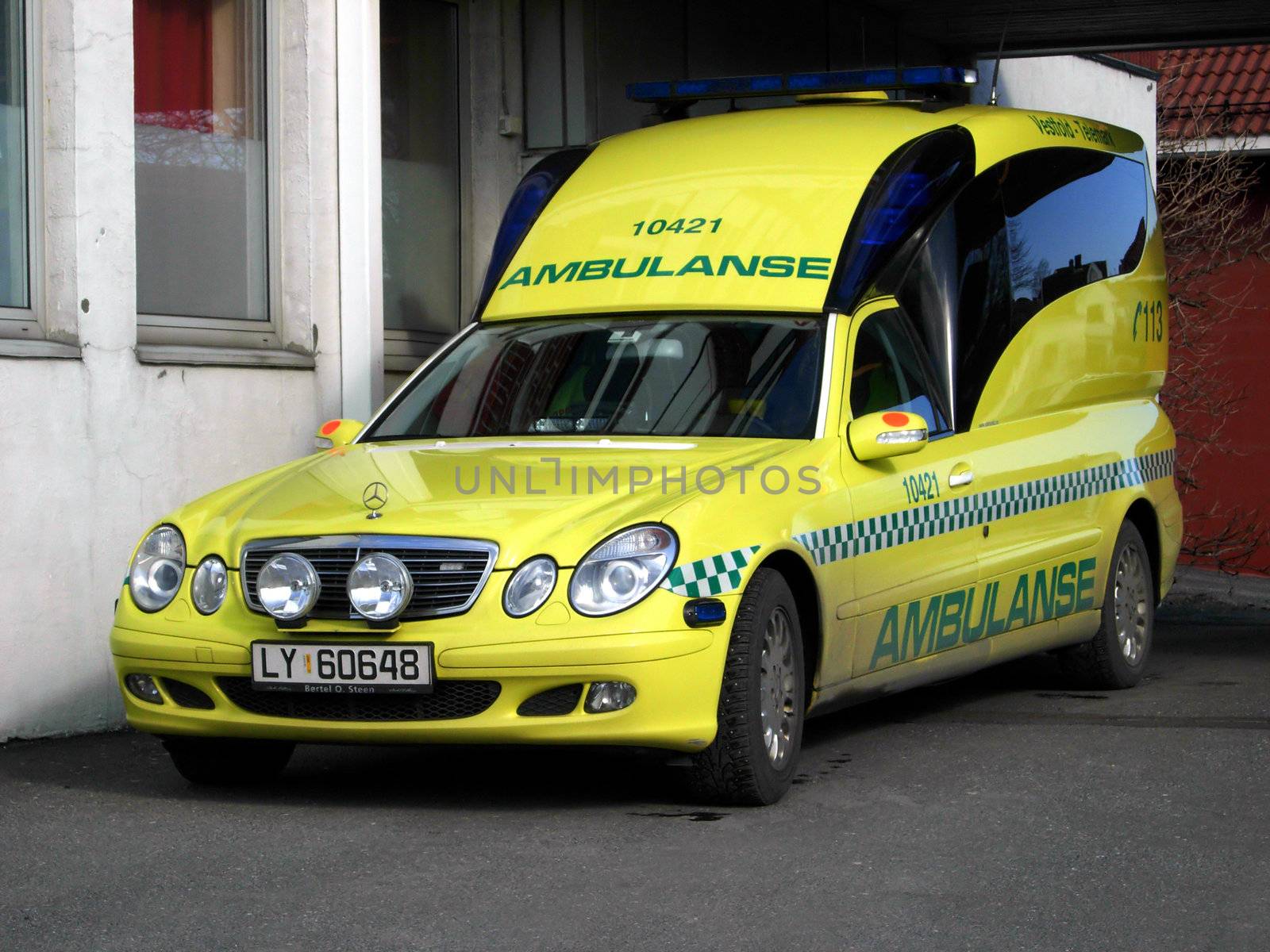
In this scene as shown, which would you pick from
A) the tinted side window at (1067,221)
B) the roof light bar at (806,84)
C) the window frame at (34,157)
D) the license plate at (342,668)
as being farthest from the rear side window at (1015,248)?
the window frame at (34,157)

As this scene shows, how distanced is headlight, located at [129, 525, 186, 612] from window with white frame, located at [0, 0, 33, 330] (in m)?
2.32

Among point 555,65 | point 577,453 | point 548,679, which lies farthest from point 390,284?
point 548,679

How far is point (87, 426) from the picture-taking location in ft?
28.7

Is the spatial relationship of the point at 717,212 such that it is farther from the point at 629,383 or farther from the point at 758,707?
the point at 758,707

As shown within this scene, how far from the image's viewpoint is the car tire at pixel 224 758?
6.97m

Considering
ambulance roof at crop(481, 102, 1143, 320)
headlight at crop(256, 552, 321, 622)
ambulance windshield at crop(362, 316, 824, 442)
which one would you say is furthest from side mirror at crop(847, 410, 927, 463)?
headlight at crop(256, 552, 321, 622)

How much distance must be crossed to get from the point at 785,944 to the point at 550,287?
4.01m

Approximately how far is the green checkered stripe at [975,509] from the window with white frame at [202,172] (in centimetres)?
380

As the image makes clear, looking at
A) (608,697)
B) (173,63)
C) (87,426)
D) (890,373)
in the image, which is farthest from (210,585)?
(173,63)

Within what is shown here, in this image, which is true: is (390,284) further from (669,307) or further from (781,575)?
(781,575)

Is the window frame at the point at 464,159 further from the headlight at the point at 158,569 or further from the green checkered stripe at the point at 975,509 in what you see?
the headlight at the point at 158,569

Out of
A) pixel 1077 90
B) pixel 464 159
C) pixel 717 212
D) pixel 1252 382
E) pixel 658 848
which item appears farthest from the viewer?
pixel 1252 382

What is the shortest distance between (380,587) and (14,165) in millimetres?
3582

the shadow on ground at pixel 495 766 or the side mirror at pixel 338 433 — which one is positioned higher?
the side mirror at pixel 338 433
